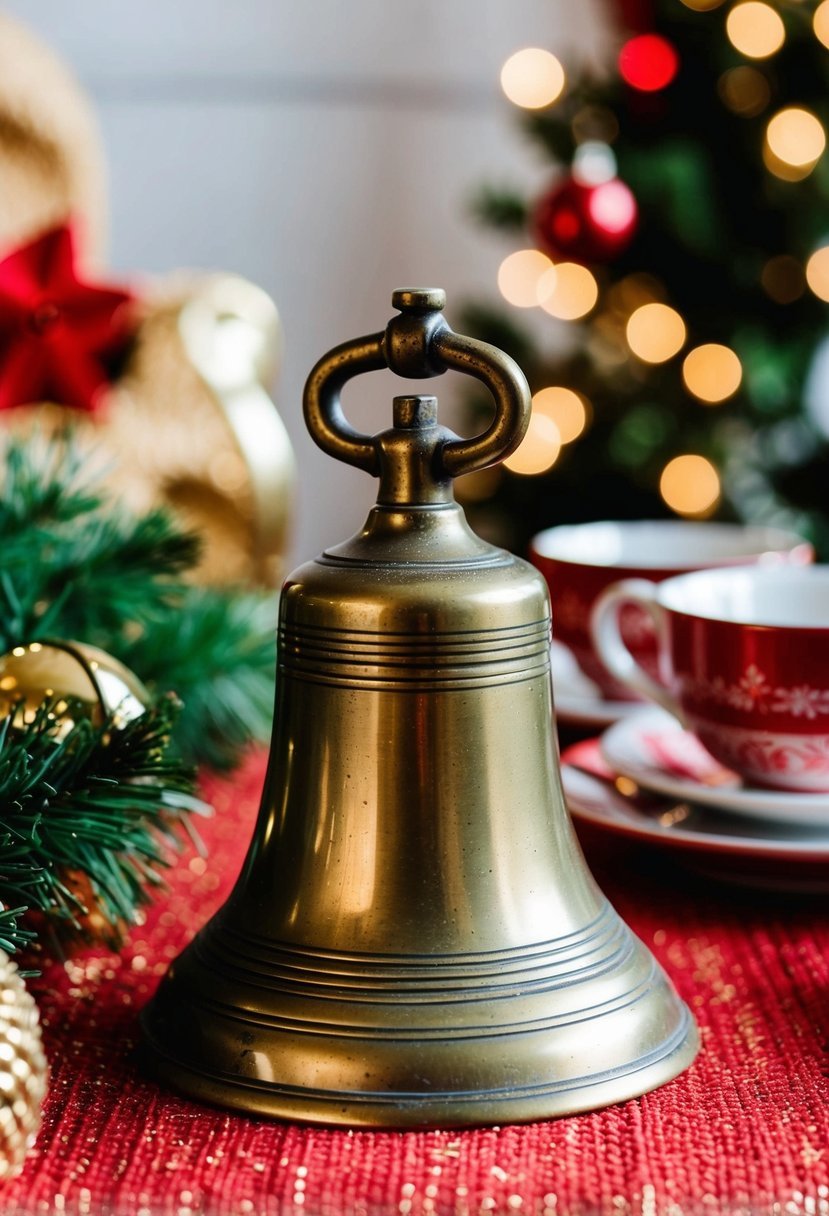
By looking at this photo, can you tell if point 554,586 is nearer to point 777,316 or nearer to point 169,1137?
point 169,1137

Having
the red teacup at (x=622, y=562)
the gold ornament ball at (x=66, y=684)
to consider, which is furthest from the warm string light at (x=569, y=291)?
the gold ornament ball at (x=66, y=684)

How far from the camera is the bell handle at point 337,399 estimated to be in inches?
15.0

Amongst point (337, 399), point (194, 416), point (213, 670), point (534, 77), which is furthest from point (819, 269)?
point (337, 399)

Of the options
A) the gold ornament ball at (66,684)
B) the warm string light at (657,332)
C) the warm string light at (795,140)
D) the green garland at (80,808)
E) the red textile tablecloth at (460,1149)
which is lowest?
the red textile tablecloth at (460,1149)

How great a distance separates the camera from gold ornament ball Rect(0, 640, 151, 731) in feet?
1.48

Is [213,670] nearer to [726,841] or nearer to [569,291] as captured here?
[726,841]

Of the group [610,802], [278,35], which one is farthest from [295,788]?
[278,35]

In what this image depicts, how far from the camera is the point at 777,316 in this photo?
4.55 ft

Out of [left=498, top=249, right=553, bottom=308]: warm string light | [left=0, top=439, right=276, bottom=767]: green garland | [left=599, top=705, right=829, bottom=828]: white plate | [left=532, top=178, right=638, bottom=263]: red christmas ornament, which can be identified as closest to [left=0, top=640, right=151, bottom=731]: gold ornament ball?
[left=0, top=439, right=276, bottom=767]: green garland

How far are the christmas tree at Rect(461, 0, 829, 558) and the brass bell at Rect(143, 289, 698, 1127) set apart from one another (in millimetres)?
909

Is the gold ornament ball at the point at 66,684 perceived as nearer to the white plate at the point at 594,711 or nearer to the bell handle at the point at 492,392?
the bell handle at the point at 492,392

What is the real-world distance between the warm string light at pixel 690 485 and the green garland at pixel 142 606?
805 mm

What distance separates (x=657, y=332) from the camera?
140cm

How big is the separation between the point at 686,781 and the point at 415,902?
238 millimetres
